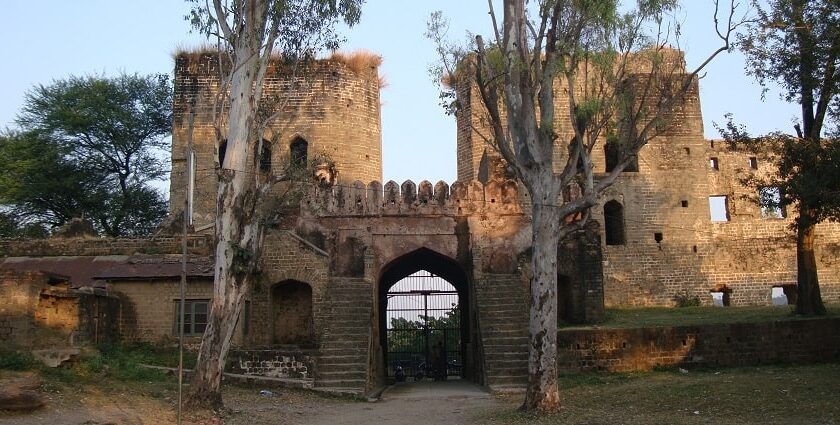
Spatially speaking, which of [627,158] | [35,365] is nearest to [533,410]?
[627,158]

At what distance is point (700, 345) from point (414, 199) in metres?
7.61

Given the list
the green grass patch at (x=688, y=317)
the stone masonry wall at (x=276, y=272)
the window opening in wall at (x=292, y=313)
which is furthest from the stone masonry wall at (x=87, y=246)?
the green grass patch at (x=688, y=317)

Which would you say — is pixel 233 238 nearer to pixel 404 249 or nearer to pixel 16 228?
pixel 404 249

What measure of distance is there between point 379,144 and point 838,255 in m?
15.4

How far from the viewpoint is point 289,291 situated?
19.9 meters

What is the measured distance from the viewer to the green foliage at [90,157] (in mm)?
28703

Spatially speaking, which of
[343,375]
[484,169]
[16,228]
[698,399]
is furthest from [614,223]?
[16,228]

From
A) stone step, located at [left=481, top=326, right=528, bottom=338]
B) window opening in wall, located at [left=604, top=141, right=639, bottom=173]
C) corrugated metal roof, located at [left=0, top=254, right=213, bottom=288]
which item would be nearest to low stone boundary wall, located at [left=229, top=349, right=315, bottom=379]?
corrugated metal roof, located at [left=0, top=254, right=213, bottom=288]

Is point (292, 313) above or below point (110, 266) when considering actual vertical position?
below

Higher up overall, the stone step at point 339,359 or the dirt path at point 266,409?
the stone step at point 339,359

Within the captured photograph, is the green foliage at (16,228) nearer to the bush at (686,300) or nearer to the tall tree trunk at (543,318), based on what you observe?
the bush at (686,300)

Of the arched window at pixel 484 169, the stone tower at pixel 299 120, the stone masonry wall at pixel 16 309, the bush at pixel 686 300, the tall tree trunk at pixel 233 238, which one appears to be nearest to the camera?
the tall tree trunk at pixel 233 238

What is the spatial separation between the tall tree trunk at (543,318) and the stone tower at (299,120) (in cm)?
1457

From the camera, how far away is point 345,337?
16.8m
